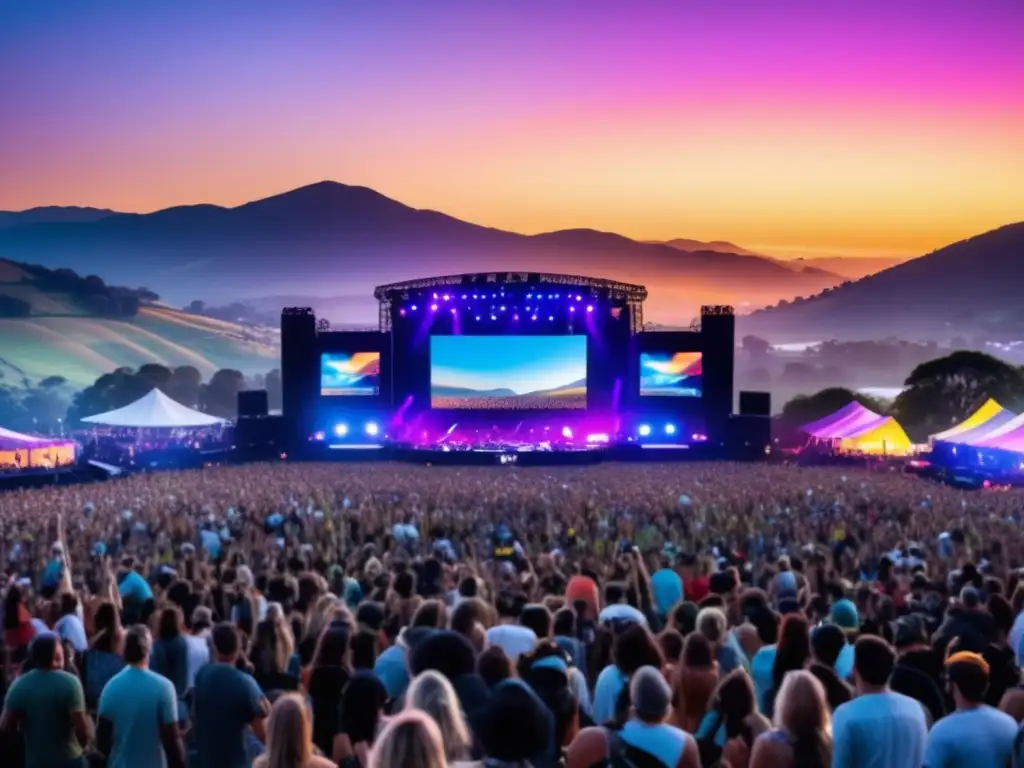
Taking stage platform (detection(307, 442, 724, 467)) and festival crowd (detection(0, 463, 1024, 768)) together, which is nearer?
festival crowd (detection(0, 463, 1024, 768))

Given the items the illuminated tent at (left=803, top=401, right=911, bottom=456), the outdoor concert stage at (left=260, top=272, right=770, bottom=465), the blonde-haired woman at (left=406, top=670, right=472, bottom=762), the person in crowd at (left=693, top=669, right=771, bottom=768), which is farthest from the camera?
the illuminated tent at (left=803, top=401, right=911, bottom=456)

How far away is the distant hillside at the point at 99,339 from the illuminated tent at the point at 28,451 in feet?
177

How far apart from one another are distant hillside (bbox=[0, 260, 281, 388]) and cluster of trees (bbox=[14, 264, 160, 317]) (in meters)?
0.25

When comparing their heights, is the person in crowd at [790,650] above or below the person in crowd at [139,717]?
above

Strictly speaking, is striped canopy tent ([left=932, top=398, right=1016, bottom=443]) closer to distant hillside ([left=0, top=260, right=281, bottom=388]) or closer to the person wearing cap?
the person wearing cap

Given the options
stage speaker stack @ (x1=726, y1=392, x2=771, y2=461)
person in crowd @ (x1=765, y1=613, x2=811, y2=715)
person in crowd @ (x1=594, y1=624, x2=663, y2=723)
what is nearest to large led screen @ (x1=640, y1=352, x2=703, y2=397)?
stage speaker stack @ (x1=726, y1=392, x2=771, y2=461)

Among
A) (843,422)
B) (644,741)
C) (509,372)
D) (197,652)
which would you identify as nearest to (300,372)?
(509,372)

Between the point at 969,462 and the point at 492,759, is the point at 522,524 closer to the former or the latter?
the point at 492,759

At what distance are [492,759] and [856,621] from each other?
4926 millimetres

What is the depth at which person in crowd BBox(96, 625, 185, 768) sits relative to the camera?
6016 millimetres

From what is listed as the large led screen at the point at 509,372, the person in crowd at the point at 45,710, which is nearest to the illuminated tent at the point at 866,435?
the large led screen at the point at 509,372

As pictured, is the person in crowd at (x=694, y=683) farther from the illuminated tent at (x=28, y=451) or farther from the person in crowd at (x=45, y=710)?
the illuminated tent at (x=28, y=451)

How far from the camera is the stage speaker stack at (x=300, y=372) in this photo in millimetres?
45094

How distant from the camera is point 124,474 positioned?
112ft
